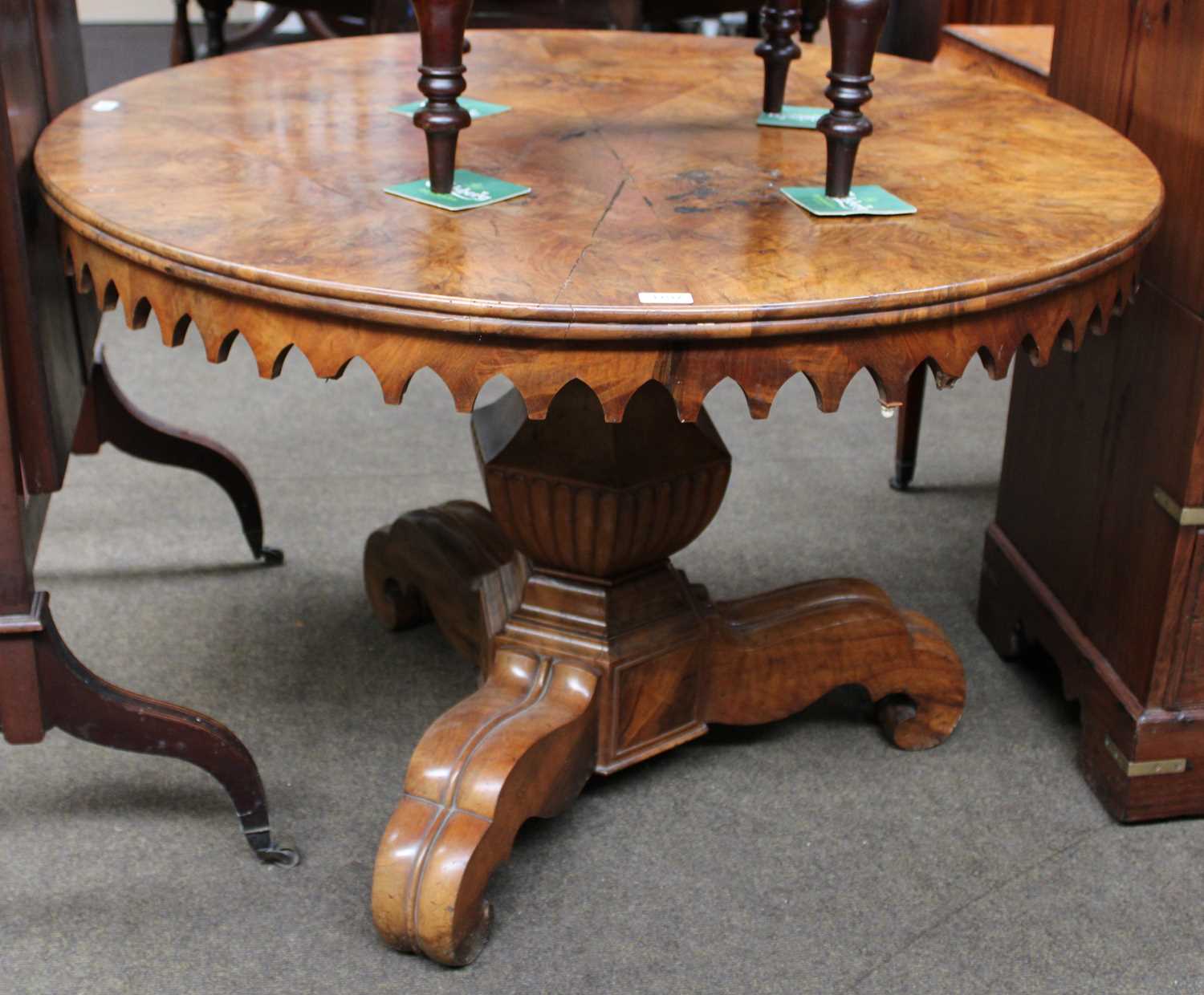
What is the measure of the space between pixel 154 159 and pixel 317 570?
3.11 ft

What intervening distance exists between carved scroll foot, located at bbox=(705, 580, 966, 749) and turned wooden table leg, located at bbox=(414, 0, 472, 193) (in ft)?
2.38

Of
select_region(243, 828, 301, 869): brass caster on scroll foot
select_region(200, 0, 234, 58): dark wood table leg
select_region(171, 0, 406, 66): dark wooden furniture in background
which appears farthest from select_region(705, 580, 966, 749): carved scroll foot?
select_region(200, 0, 234, 58): dark wood table leg

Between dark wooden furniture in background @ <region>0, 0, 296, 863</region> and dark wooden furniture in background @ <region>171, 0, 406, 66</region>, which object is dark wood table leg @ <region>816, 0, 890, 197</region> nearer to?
dark wooden furniture in background @ <region>0, 0, 296, 863</region>

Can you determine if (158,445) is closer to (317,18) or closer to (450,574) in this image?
(450,574)

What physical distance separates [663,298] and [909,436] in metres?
1.53

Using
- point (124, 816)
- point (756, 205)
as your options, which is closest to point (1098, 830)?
point (756, 205)

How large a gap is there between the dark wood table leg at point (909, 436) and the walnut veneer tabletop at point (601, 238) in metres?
0.81

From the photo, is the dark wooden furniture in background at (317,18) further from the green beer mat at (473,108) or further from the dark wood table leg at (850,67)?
the dark wood table leg at (850,67)

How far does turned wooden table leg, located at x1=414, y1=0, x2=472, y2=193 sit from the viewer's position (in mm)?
1304

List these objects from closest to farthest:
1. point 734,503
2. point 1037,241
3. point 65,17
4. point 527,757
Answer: point 1037,241
point 527,757
point 65,17
point 734,503

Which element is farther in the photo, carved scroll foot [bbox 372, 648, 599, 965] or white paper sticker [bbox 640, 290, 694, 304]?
carved scroll foot [bbox 372, 648, 599, 965]

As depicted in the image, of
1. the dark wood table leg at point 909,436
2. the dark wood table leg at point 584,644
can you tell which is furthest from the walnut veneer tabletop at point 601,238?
the dark wood table leg at point 909,436

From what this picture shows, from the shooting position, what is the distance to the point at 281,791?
178 cm

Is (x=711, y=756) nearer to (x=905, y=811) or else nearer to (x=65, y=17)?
(x=905, y=811)
